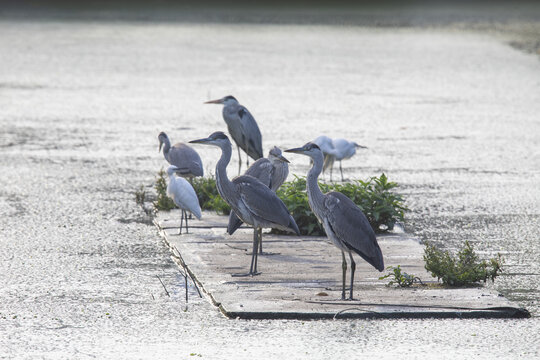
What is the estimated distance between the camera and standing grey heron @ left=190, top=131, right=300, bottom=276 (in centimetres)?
790

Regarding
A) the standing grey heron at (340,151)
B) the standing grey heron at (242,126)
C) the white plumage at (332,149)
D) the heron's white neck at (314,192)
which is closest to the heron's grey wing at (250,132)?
the standing grey heron at (242,126)

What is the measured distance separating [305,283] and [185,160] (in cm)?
335

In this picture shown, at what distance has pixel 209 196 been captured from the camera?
1034cm

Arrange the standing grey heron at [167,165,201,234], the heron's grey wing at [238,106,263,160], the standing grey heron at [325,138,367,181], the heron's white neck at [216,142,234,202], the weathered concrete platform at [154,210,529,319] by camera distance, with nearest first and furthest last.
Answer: the weathered concrete platform at [154,210,529,319] < the heron's white neck at [216,142,234,202] < the standing grey heron at [167,165,201,234] < the standing grey heron at [325,138,367,181] < the heron's grey wing at [238,106,263,160]

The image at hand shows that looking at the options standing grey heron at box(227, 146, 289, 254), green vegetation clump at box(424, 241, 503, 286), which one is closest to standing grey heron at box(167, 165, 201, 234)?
standing grey heron at box(227, 146, 289, 254)

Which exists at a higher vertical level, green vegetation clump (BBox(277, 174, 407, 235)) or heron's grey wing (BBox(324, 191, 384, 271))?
heron's grey wing (BBox(324, 191, 384, 271))

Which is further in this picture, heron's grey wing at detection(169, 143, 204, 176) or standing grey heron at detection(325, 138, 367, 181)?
standing grey heron at detection(325, 138, 367, 181)

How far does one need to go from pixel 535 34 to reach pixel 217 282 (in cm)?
2806

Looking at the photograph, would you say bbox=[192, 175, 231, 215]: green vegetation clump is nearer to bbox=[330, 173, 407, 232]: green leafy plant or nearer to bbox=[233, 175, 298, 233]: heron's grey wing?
bbox=[330, 173, 407, 232]: green leafy plant

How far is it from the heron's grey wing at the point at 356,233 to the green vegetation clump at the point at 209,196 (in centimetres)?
291

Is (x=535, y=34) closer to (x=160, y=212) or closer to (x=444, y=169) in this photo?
(x=444, y=169)

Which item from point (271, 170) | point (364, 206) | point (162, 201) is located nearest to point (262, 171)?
point (271, 170)

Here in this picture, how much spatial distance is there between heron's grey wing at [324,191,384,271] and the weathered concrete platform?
0.31 metres

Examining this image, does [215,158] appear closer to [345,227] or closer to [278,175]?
[278,175]
